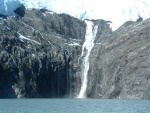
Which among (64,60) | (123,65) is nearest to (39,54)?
(64,60)

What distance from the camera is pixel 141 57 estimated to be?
124m

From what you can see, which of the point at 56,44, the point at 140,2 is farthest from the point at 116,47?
the point at 140,2

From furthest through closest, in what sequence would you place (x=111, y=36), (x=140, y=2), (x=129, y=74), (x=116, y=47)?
(x=140, y=2), (x=111, y=36), (x=116, y=47), (x=129, y=74)

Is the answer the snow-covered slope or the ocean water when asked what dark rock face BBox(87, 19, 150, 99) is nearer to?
the snow-covered slope

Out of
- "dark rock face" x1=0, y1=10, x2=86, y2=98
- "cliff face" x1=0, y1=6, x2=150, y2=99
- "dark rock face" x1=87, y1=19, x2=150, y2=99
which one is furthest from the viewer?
"dark rock face" x1=0, y1=10, x2=86, y2=98

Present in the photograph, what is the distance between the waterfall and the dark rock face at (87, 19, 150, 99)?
2190 mm

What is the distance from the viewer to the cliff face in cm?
12425

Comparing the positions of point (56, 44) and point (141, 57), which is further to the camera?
point (56, 44)

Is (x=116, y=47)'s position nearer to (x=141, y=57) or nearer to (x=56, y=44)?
(x=141, y=57)

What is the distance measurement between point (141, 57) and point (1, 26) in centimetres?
4185

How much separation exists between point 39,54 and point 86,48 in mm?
18373

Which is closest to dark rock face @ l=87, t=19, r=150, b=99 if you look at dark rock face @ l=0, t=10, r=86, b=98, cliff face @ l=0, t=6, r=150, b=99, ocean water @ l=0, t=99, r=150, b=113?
cliff face @ l=0, t=6, r=150, b=99

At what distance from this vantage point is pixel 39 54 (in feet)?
448

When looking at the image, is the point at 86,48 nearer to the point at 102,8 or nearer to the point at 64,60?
the point at 64,60
